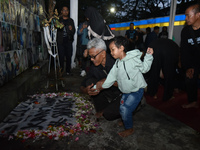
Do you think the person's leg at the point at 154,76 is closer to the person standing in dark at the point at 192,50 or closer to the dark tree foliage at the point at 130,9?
the person standing in dark at the point at 192,50

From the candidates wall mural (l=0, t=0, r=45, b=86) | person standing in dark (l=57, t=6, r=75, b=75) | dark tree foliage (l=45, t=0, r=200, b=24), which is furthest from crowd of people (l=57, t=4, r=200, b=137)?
dark tree foliage (l=45, t=0, r=200, b=24)

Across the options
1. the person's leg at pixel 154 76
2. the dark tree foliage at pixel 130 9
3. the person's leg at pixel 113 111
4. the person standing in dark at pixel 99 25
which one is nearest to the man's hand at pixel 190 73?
the person's leg at pixel 154 76

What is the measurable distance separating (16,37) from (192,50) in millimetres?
4555

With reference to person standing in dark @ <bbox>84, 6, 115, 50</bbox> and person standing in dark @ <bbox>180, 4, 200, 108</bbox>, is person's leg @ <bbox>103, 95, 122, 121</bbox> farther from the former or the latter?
person standing in dark @ <bbox>84, 6, 115, 50</bbox>

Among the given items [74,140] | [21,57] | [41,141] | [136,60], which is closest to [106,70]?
[136,60]

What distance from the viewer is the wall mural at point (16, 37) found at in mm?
3943

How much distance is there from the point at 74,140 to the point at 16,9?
4111mm

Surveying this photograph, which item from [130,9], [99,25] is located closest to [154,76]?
[99,25]

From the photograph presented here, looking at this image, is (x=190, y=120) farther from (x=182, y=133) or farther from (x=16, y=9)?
(x=16, y=9)

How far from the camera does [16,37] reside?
477cm

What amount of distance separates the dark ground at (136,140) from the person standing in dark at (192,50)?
95cm

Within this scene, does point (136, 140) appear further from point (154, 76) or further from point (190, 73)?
point (154, 76)

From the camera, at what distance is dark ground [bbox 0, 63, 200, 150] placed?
2502 millimetres

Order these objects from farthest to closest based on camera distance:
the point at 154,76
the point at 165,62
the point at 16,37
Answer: the point at 16,37
the point at 154,76
the point at 165,62
